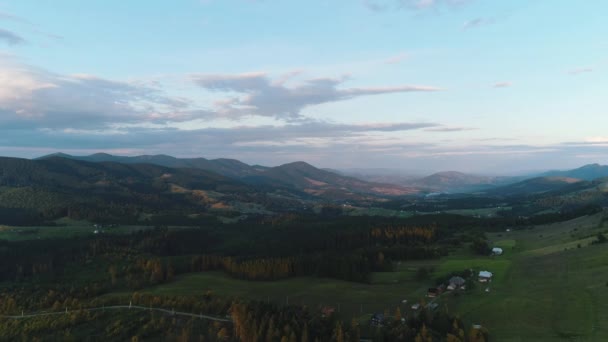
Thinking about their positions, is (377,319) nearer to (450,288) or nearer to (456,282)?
(450,288)

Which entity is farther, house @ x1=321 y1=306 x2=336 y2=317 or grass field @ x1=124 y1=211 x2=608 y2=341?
house @ x1=321 y1=306 x2=336 y2=317

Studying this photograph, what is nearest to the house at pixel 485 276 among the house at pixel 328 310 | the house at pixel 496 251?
the house at pixel 496 251

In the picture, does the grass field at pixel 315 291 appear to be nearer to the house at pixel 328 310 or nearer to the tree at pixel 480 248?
the house at pixel 328 310

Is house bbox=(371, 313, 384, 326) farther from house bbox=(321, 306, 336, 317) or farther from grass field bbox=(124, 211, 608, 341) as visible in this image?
house bbox=(321, 306, 336, 317)

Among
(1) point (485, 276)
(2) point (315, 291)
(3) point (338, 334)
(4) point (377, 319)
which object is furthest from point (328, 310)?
(1) point (485, 276)

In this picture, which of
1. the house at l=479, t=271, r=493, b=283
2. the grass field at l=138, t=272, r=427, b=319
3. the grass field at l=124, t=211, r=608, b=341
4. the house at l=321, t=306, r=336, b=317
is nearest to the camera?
the grass field at l=124, t=211, r=608, b=341

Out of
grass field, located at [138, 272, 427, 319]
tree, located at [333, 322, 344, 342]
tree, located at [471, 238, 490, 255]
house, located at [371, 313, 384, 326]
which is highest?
tree, located at [333, 322, 344, 342]

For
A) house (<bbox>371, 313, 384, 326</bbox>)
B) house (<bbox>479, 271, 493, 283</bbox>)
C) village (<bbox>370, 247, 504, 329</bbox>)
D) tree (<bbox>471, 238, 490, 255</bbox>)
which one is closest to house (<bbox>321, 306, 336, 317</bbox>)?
house (<bbox>371, 313, 384, 326</bbox>)
